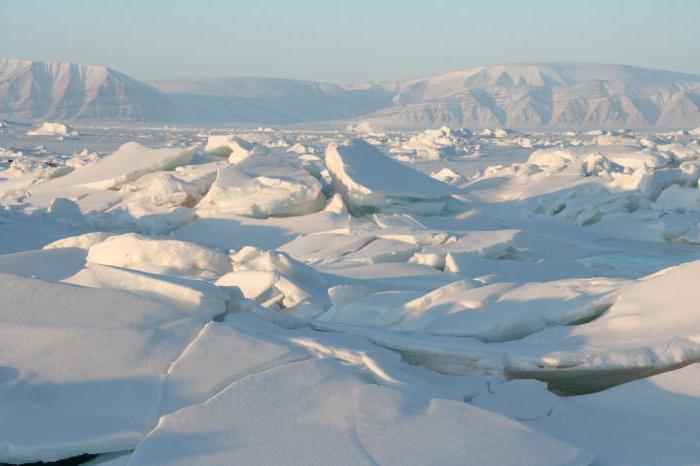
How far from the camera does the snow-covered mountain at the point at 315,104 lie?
77188 mm

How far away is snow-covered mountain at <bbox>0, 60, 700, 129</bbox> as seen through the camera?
253 ft

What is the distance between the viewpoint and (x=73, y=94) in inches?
3130

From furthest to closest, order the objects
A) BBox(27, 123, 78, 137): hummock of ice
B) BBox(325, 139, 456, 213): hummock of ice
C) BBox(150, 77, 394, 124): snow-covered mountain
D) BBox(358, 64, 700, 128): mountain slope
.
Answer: BBox(150, 77, 394, 124): snow-covered mountain → BBox(358, 64, 700, 128): mountain slope → BBox(27, 123, 78, 137): hummock of ice → BBox(325, 139, 456, 213): hummock of ice

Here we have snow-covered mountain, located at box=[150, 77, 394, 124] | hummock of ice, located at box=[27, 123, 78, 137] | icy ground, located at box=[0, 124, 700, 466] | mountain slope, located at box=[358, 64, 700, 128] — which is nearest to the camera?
icy ground, located at box=[0, 124, 700, 466]

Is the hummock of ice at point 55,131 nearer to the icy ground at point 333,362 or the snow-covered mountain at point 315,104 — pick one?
the snow-covered mountain at point 315,104

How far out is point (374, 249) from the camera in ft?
24.1

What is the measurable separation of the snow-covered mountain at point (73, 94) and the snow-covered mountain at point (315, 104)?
0.09 meters

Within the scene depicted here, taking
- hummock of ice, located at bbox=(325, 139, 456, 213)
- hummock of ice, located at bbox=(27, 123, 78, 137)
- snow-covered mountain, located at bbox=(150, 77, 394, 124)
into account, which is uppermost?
hummock of ice, located at bbox=(325, 139, 456, 213)

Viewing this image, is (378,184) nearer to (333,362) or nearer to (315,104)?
(333,362)

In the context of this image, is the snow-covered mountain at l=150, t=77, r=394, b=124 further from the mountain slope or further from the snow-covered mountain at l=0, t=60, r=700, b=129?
the mountain slope

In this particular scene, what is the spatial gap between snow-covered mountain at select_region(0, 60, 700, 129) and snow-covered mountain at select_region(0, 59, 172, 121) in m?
0.09

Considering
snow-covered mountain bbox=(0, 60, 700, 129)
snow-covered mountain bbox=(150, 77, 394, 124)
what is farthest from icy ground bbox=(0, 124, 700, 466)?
snow-covered mountain bbox=(150, 77, 394, 124)

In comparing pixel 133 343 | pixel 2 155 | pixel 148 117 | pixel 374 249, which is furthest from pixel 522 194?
pixel 148 117

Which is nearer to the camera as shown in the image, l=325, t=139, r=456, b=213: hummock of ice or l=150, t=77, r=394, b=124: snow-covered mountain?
l=325, t=139, r=456, b=213: hummock of ice
